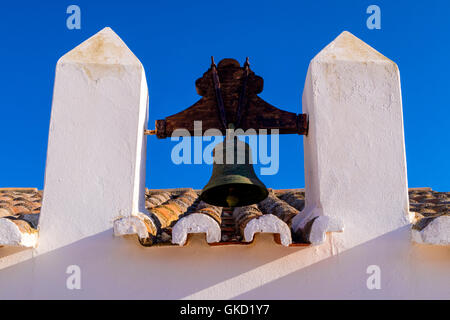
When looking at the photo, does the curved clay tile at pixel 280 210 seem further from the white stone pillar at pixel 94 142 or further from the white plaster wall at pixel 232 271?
the white stone pillar at pixel 94 142

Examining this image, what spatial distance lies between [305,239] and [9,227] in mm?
1727

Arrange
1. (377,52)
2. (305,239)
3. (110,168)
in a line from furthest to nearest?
(377,52) < (110,168) < (305,239)

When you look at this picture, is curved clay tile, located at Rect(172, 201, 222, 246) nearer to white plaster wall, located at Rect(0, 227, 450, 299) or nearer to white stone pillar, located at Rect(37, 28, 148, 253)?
white plaster wall, located at Rect(0, 227, 450, 299)

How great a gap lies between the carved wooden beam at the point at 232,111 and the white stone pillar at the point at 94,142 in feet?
0.93

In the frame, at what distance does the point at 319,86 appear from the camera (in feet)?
11.1

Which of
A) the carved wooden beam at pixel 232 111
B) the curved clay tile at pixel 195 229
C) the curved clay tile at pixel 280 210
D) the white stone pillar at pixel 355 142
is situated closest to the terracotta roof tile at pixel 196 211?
the curved clay tile at pixel 280 210

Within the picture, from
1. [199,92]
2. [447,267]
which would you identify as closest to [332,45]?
[199,92]

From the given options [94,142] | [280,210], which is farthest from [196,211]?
[94,142]

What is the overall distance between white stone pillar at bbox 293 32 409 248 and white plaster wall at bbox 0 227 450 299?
152mm

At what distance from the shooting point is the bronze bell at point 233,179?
3.07 metres

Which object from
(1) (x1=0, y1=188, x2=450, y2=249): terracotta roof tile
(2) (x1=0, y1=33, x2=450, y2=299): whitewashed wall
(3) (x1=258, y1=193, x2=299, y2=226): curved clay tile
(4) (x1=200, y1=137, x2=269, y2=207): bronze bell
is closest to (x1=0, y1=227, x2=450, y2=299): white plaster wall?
(2) (x1=0, y1=33, x2=450, y2=299): whitewashed wall

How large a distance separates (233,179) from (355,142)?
2.85 feet
